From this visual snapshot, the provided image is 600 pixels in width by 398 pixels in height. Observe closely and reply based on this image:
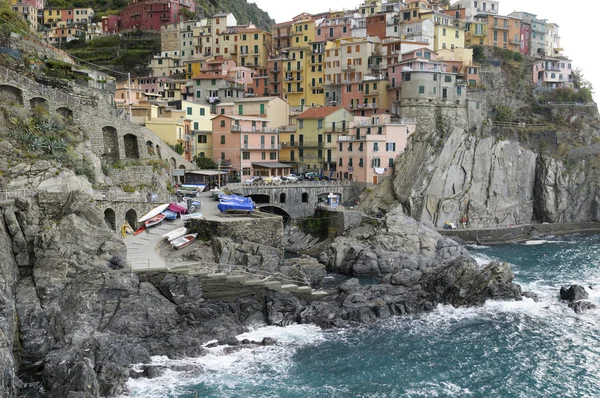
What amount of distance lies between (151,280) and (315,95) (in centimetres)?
5438

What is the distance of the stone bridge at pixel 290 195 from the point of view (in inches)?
2442

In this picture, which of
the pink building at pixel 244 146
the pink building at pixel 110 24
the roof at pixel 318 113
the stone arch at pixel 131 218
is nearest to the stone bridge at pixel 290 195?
the pink building at pixel 244 146

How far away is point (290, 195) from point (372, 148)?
1055cm

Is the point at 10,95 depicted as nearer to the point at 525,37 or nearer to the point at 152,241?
the point at 152,241

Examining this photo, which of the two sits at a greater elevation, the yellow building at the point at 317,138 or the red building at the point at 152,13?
the red building at the point at 152,13

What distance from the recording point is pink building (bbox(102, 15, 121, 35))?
118062 millimetres

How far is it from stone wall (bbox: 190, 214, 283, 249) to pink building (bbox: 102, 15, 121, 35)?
83.4 metres

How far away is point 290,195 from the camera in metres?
64.1

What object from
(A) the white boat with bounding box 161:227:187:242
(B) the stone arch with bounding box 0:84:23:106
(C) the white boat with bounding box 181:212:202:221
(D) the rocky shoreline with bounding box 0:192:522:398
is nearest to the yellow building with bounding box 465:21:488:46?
(D) the rocky shoreline with bounding box 0:192:522:398

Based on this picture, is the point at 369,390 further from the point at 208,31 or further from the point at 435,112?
the point at 208,31

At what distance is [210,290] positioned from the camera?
120 ft

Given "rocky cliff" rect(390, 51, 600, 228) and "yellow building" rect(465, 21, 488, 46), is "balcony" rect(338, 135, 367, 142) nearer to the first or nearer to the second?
"rocky cliff" rect(390, 51, 600, 228)

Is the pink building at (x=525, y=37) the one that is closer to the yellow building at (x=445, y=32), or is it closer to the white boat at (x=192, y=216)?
Answer: the yellow building at (x=445, y=32)

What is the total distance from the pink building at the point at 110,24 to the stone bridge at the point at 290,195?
68.6 meters
